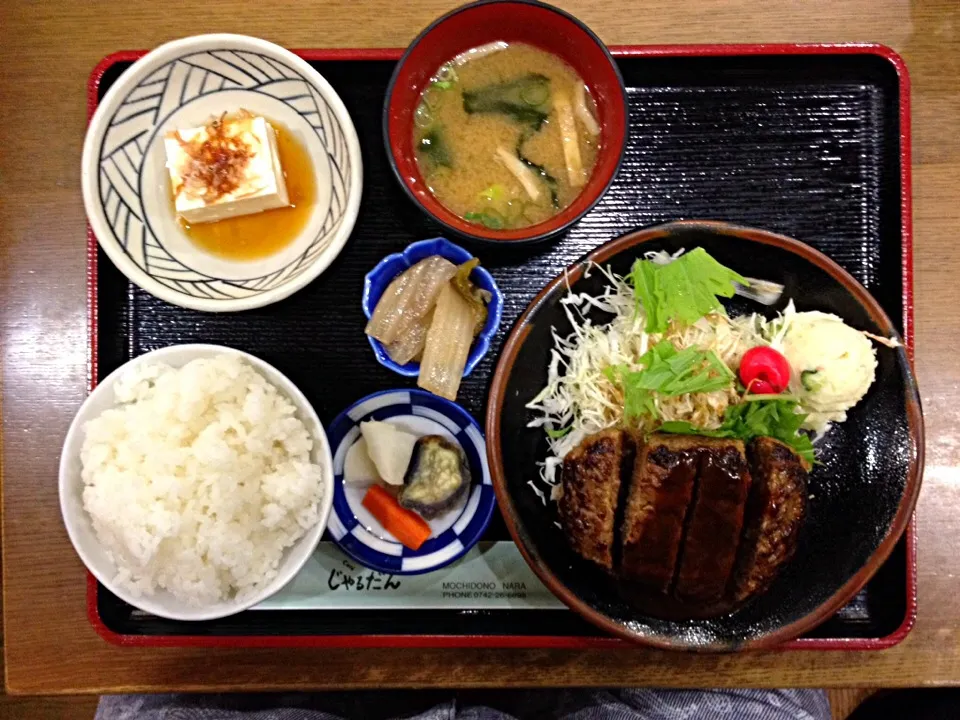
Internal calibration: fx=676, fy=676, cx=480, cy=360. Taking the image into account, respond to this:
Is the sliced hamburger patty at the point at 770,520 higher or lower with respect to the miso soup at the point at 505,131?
lower

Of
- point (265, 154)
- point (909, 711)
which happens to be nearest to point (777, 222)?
point (265, 154)

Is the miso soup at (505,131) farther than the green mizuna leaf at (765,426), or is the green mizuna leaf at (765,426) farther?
the miso soup at (505,131)

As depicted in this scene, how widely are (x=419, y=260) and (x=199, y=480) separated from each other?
0.85 metres

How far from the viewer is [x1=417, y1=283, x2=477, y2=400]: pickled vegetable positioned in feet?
6.29

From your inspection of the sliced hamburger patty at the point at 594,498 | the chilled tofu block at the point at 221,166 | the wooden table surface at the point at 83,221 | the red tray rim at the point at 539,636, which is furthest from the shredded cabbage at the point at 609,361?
the chilled tofu block at the point at 221,166

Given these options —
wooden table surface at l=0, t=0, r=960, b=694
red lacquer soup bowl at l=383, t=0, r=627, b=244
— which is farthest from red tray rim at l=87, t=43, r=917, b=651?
red lacquer soup bowl at l=383, t=0, r=627, b=244

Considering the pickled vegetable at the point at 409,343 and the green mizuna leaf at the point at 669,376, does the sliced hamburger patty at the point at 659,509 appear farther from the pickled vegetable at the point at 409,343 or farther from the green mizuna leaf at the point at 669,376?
the pickled vegetable at the point at 409,343

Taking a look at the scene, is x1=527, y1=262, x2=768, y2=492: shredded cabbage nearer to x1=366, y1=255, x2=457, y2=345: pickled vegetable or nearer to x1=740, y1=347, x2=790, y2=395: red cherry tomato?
x1=740, y1=347, x2=790, y2=395: red cherry tomato

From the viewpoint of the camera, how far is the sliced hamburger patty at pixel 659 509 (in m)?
1.68

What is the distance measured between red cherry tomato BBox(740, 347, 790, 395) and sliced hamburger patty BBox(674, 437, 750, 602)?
0.25 metres

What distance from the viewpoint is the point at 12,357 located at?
6.78 ft

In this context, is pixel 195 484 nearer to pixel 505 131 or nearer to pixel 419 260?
pixel 419 260

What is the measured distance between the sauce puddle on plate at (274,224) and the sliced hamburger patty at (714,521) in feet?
4.27

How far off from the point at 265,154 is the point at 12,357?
1017 millimetres
